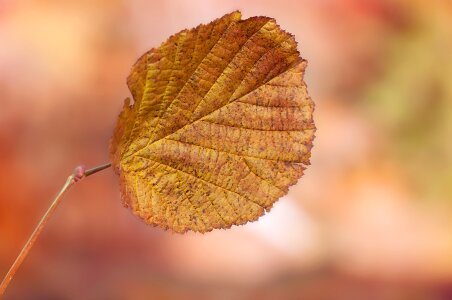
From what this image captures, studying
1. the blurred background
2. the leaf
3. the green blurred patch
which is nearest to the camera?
the leaf

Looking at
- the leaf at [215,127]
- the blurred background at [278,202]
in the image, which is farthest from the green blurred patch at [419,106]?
the leaf at [215,127]

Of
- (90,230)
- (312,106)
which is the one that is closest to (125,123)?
(312,106)

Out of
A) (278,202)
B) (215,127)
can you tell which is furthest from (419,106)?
(215,127)

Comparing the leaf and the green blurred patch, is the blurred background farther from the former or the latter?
the leaf

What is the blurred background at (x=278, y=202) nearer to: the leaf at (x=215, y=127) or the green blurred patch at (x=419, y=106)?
the green blurred patch at (x=419, y=106)

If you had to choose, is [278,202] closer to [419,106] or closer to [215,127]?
[419,106]

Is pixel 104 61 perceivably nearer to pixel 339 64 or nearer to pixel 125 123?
pixel 339 64

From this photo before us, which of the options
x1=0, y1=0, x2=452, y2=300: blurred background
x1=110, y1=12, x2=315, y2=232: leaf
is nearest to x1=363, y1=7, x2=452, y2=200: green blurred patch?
x1=0, y1=0, x2=452, y2=300: blurred background
